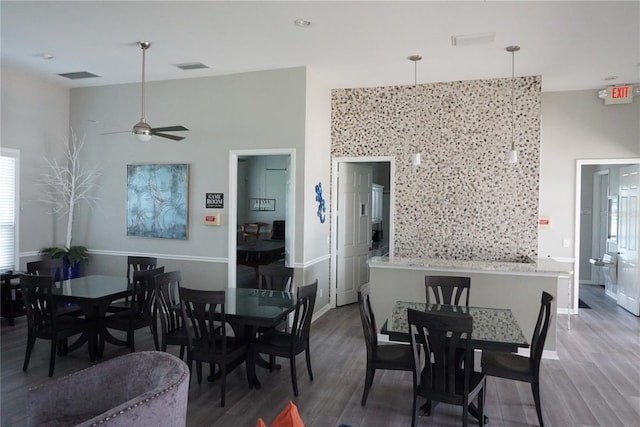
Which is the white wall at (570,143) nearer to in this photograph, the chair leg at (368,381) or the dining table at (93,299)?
the chair leg at (368,381)

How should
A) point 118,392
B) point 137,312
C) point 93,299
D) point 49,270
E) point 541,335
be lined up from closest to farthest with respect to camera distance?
1. point 118,392
2. point 541,335
3. point 93,299
4. point 137,312
5. point 49,270

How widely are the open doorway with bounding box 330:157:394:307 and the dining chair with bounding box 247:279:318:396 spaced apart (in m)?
2.80

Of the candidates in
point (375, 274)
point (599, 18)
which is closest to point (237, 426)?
point (375, 274)

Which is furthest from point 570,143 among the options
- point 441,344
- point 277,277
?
point 441,344

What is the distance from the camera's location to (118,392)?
227cm

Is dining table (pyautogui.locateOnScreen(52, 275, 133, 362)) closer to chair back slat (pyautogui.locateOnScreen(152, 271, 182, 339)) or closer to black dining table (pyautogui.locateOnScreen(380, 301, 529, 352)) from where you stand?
chair back slat (pyautogui.locateOnScreen(152, 271, 182, 339))

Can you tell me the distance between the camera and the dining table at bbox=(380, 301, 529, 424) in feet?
9.15

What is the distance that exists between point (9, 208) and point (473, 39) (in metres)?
6.20

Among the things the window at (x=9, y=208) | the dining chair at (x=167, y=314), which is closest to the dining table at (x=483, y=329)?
the dining chair at (x=167, y=314)

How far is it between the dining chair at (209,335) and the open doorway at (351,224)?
3.08 metres

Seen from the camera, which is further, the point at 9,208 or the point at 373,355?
the point at 9,208

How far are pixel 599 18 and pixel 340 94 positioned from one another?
10.9ft

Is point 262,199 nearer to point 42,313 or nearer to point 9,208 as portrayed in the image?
point 9,208

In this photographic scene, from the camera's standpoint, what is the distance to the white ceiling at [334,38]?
364 centimetres
